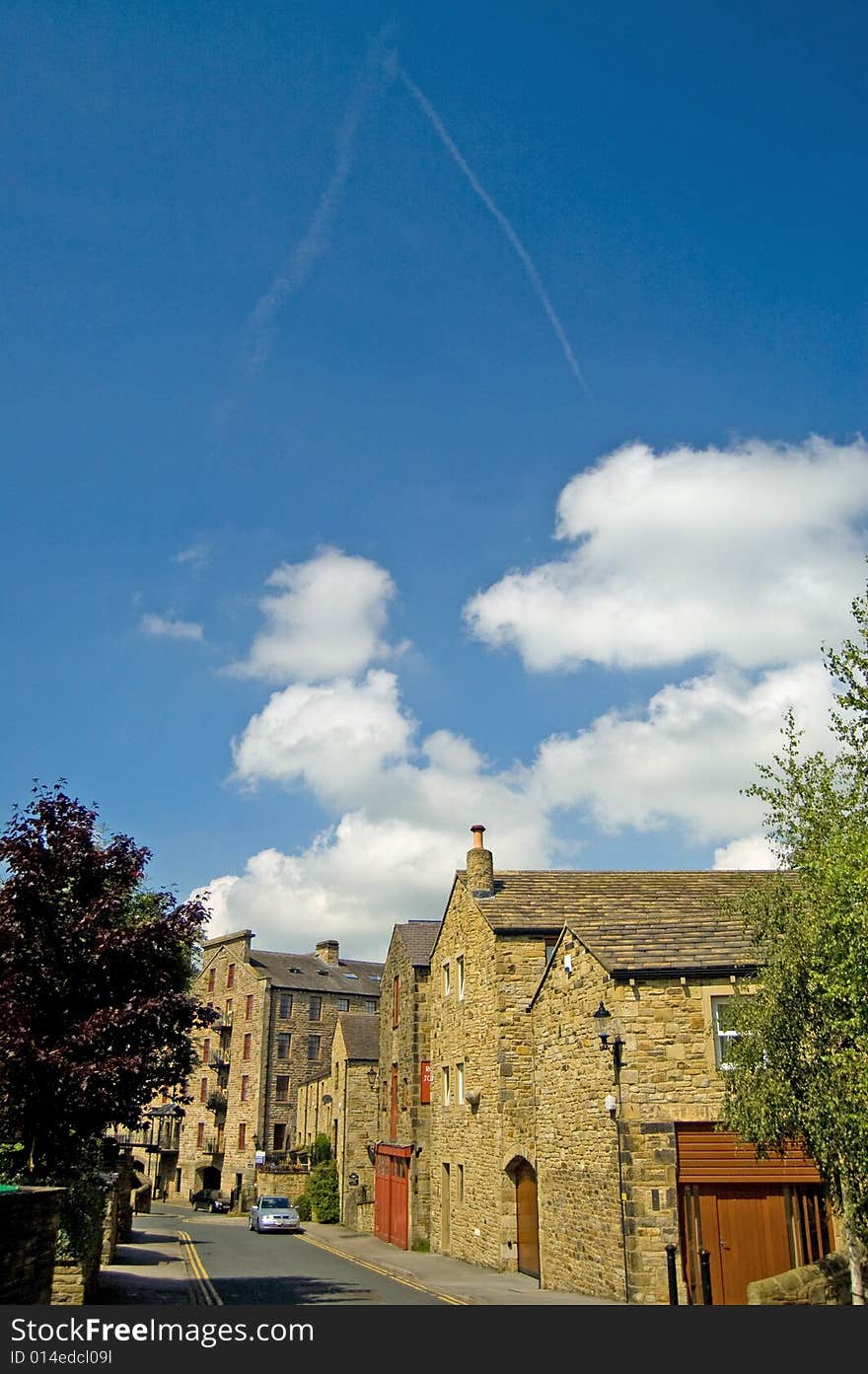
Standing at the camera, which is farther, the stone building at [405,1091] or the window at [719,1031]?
the stone building at [405,1091]

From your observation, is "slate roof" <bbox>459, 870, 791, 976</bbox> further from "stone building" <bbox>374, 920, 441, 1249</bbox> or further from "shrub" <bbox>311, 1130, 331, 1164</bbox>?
"shrub" <bbox>311, 1130, 331, 1164</bbox>

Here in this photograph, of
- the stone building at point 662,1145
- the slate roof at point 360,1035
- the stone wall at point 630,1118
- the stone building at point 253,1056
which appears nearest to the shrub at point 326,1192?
the slate roof at point 360,1035

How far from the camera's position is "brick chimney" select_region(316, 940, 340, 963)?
248 ft

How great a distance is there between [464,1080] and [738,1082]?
16.8 metres

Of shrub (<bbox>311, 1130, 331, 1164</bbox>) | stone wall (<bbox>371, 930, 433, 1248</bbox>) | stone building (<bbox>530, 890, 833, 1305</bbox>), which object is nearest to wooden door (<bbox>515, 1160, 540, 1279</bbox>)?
stone building (<bbox>530, 890, 833, 1305</bbox>)

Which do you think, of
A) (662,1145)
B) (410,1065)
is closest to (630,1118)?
(662,1145)

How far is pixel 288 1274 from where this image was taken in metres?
26.9

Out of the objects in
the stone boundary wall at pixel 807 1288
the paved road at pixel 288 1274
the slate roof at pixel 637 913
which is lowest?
the paved road at pixel 288 1274

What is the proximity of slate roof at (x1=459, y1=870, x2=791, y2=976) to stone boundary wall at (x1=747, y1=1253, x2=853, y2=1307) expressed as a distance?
5000mm

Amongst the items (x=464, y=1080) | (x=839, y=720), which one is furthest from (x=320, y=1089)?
(x=839, y=720)

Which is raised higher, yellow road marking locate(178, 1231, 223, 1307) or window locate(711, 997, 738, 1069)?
window locate(711, 997, 738, 1069)

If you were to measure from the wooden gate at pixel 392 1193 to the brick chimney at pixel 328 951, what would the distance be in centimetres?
3292

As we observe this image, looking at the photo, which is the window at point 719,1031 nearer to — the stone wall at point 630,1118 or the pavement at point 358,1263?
the stone wall at point 630,1118

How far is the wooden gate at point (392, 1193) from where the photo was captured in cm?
3662
